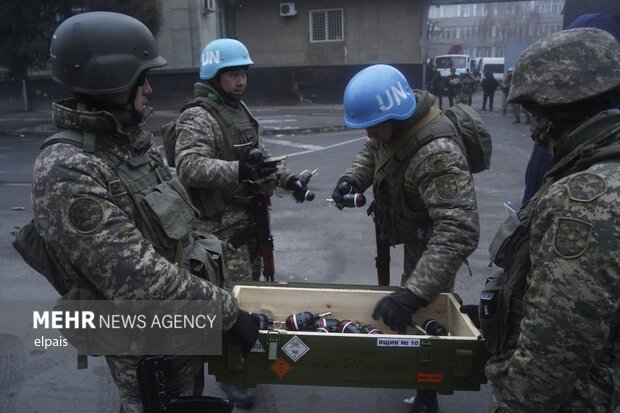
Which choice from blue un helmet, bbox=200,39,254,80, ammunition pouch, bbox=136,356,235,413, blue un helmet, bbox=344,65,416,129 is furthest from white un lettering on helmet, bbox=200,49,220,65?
ammunition pouch, bbox=136,356,235,413

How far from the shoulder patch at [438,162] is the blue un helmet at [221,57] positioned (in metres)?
1.53

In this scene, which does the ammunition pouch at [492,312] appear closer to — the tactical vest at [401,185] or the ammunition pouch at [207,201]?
the tactical vest at [401,185]

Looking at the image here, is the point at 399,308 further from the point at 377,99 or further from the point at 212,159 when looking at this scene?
the point at 212,159

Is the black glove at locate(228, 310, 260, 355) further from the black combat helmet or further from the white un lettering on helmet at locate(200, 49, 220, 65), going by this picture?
the white un lettering on helmet at locate(200, 49, 220, 65)

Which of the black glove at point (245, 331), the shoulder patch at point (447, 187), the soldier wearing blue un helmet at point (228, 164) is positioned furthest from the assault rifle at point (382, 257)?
the black glove at point (245, 331)

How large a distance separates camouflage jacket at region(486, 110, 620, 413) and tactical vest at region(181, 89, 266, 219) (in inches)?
85.2

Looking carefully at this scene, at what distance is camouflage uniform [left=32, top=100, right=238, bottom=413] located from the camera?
1.68 m

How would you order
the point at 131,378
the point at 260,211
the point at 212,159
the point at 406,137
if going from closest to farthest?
the point at 131,378, the point at 406,137, the point at 212,159, the point at 260,211

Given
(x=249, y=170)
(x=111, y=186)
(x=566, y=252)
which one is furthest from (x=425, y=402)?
(x=111, y=186)

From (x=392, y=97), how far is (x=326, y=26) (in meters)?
23.7

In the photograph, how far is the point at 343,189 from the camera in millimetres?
3207

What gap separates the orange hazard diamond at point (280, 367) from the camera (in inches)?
88.3

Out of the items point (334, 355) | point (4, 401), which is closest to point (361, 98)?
point (334, 355)

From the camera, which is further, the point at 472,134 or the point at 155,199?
the point at 472,134
